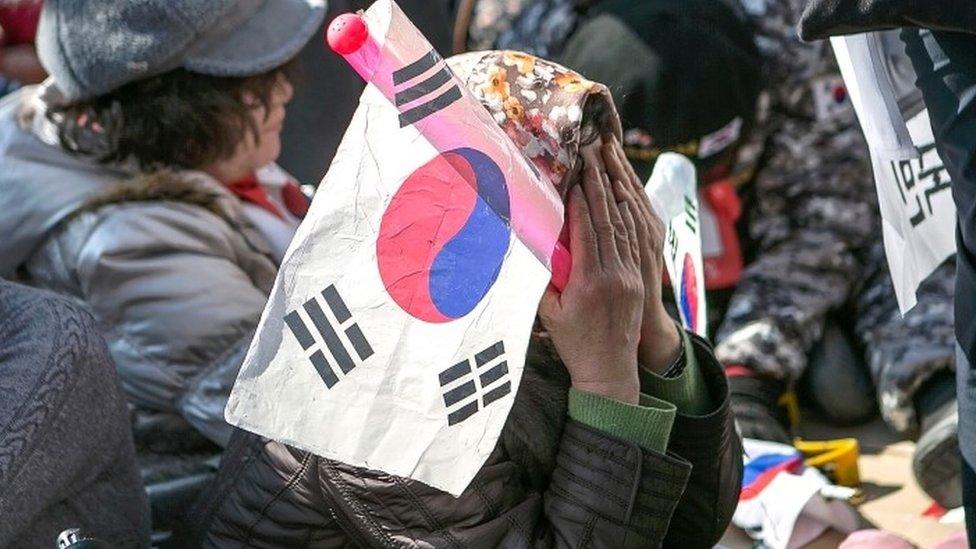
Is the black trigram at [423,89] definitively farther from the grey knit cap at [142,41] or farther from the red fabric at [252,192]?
the red fabric at [252,192]

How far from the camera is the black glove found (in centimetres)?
169

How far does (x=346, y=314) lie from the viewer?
1592 millimetres

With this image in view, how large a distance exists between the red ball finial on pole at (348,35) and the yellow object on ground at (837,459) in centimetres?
193

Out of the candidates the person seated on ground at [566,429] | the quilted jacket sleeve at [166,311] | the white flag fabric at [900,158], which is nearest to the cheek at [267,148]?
the quilted jacket sleeve at [166,311]

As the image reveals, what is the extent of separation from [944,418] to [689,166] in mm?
1002

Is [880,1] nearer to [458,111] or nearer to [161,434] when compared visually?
[458,111]

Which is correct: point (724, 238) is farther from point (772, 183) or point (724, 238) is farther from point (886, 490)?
point (886, 490)

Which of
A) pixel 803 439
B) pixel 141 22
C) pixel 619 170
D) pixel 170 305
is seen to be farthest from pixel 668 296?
pixel 803 439

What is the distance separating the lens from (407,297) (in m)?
1.61

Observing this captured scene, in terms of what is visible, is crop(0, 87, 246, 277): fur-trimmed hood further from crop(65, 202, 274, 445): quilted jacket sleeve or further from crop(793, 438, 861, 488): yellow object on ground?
crop(793, 438, 861, 488): yellow object on ground

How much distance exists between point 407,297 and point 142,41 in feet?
3.51

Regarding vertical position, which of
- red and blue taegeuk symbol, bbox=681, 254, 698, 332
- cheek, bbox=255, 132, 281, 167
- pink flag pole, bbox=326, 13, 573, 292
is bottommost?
red and blue taegeuk symbol, bbox=681, 254, 698, 332

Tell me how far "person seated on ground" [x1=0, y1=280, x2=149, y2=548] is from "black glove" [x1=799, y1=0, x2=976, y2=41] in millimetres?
1029

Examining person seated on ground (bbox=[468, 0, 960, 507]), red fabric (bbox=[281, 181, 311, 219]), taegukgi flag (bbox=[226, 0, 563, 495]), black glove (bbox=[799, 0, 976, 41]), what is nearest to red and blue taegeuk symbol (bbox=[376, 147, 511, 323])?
taegukgi flag (bbox=[226, 0, 563, 495])
